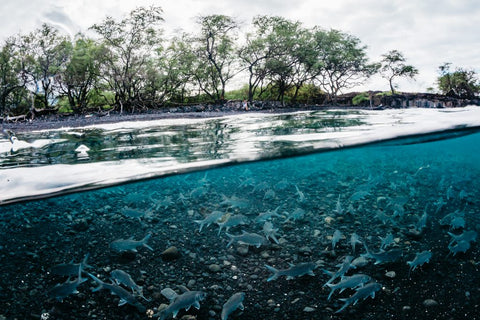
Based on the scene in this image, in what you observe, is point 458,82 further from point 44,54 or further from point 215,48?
point 44,54

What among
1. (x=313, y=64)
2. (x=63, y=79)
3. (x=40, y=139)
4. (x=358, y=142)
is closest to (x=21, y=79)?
(x=63, y=79)

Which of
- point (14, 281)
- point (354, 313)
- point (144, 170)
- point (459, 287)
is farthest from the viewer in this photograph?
point (144, 170)

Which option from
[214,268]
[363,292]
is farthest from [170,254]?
[363,292]

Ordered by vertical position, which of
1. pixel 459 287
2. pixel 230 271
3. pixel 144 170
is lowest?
pixel 459 287

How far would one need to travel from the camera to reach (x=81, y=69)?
28.4 meters

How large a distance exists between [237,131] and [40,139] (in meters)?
7.77

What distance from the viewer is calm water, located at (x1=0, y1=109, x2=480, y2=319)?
14.8 feet

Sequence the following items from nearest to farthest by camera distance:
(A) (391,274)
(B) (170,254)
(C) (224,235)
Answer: (A) (391,274), (B) (170,254), (C) (224,235)

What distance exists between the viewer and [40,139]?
1097cm

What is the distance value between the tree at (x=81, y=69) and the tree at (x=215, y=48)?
389 inches

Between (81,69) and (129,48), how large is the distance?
6343mm

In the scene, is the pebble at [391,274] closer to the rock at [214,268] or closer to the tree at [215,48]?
the rock at [214,268]

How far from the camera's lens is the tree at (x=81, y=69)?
27.6 m

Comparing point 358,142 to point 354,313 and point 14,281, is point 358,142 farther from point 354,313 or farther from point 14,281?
point 14,281
